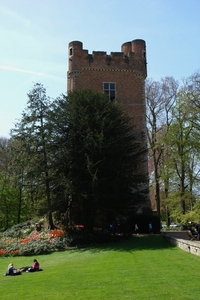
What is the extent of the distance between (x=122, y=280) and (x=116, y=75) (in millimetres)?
24378

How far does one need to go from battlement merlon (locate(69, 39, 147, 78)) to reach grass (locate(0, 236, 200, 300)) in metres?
20.7

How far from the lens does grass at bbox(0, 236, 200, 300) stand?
787 cm

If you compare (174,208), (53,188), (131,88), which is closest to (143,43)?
(131,88)

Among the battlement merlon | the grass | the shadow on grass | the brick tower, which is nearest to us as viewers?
the grass

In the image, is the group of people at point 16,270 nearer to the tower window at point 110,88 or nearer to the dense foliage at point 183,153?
the dense foliage at point 183,153

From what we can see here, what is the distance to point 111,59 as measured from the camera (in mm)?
31078

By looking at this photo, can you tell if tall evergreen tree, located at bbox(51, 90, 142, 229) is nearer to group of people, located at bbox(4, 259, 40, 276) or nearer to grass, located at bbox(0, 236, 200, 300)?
grass, located at bbox(0, 236, 200, 300)

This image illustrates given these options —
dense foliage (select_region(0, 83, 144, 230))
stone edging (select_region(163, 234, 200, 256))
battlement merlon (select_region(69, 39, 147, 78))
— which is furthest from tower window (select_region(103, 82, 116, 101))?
stone edging (select_region(163, 234, 200, 256))

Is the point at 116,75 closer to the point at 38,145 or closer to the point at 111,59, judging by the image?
the point at 111,59

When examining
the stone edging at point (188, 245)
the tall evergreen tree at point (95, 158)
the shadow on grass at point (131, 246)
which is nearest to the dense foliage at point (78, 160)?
the tall evergreen tree at point (95, 158)

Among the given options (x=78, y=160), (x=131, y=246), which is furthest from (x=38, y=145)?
(x=131, y=246)

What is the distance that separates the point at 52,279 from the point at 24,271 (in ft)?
10.6

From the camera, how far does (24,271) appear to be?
42.4 ft

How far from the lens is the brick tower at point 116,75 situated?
3044 centimetres
